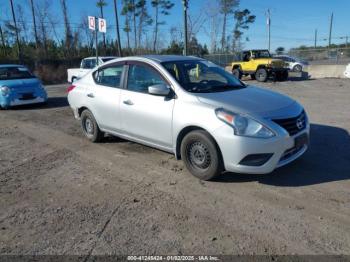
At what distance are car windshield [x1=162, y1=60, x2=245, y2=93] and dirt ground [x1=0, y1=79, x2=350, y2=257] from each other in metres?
1.31

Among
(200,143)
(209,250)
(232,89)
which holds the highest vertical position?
(232,89)

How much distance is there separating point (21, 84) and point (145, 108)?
26.5 feet

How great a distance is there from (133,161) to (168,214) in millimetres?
1980

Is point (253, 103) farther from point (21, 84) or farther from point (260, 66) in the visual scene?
point (260, 66)

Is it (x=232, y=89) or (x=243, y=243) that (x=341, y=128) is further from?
(x=243, y=243)

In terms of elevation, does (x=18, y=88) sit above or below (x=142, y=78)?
below

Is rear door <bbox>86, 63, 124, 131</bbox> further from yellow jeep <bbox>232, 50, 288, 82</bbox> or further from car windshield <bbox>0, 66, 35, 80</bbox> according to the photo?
yellow jeep <bbox>232, 50, 288, 82</bbox>

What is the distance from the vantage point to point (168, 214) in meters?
3.87

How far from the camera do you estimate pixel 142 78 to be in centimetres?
555

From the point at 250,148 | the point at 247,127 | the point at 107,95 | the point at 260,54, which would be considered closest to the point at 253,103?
the point at 247,127

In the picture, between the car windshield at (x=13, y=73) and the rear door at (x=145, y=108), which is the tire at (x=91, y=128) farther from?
the car windshield at (x=13, y=73)

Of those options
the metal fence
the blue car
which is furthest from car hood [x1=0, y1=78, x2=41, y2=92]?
the metal fence

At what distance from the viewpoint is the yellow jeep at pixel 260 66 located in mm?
19750

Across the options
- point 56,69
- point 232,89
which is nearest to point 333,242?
point 232,89
